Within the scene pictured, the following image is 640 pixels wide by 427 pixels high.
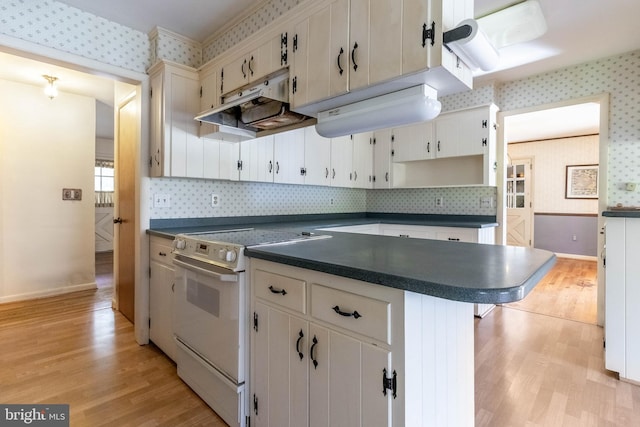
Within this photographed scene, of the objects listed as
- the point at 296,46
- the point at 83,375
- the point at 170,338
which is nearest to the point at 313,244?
the point at 296,46

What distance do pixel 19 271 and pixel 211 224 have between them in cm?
261

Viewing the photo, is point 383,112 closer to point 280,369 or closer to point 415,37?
point 415,37

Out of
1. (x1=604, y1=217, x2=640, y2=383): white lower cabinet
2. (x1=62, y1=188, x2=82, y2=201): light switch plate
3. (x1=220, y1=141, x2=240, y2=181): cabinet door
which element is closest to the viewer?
(x1=604, y1=217, x2=640, y2=383): white lower cabinet

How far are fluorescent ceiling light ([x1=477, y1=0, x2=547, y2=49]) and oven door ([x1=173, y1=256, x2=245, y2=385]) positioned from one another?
2583mm

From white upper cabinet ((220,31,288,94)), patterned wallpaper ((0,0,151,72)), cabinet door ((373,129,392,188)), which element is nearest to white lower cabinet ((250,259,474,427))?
white upper cabinet ((220,31,288,94))

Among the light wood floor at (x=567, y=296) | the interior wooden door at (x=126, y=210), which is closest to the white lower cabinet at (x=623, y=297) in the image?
the light wood floor at (x=567, y=296)

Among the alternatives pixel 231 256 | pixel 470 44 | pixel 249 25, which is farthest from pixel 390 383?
pixel 249 25

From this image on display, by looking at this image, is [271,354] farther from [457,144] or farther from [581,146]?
[581,146]

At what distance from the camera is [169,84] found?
2510mm

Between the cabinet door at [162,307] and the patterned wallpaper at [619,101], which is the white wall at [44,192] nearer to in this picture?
the cabinet door at [162,307]

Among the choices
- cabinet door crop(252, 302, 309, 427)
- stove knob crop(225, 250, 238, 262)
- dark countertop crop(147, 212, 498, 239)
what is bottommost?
cabinet door crop(252, 302, 309, 427)

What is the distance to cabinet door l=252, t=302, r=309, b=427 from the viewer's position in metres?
1.33

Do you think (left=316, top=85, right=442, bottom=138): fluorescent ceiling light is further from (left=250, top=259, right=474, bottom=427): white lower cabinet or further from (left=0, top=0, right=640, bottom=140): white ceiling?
(left=0, top=0, right=640, bottom=140): white ceiling

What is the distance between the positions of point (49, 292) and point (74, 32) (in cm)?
308
